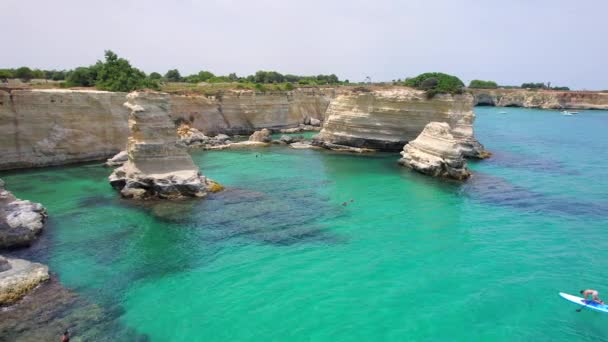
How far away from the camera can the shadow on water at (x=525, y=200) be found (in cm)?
2639

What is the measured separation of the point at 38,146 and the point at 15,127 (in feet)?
7.50

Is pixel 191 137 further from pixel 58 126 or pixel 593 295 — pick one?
pixel 593 295

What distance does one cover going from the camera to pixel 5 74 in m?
60.6

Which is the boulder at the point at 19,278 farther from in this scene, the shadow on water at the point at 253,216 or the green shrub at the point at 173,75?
the green shrub at the point at 173,75

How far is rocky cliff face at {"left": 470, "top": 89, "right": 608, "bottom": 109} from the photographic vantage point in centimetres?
13200

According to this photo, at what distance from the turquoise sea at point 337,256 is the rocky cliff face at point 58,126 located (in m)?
3.00

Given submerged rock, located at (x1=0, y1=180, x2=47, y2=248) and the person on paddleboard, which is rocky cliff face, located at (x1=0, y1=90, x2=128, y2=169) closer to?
submerged rock, located at (x1=0, y1=180, x2=47, y2=248)

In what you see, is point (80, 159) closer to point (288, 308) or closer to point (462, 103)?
point (288, 308)

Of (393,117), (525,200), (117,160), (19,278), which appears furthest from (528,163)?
(19,278)

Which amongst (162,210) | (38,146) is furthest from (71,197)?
(38,146)

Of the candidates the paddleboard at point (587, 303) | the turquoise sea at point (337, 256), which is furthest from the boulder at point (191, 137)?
the paddleboard at point (587, 303)

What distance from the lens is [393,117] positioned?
45812 millimetres

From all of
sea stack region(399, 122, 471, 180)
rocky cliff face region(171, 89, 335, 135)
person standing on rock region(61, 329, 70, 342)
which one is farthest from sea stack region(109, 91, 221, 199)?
rocky cliff face region(171, 89, 335, 135)

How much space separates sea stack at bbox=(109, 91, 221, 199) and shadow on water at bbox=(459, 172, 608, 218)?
18.9m
